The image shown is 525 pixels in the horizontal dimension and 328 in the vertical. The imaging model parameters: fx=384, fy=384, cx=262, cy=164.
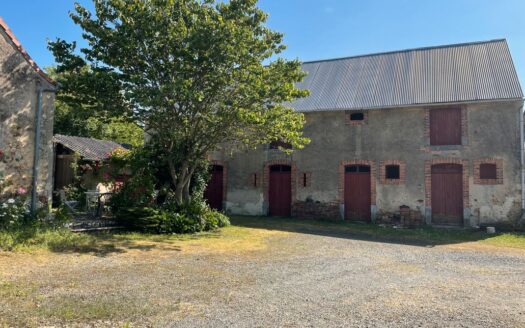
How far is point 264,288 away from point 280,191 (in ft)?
36.0

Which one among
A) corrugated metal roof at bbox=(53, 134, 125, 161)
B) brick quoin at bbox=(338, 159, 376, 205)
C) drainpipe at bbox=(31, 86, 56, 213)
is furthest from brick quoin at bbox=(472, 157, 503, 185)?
corrugated metal roof at bbox=(53, 134, 125, 161)

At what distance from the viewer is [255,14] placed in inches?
427

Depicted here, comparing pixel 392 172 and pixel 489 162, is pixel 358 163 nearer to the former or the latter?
pixel 392 172

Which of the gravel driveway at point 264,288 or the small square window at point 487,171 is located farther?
the small square window at point 487,171

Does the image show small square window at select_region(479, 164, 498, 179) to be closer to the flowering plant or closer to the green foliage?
the green foliage

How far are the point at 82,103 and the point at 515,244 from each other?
12.9 m

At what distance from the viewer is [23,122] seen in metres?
9.33

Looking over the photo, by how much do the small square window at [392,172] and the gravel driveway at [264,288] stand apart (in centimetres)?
572

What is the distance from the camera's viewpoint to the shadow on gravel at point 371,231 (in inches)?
444

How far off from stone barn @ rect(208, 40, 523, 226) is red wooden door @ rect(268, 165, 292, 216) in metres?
0.04

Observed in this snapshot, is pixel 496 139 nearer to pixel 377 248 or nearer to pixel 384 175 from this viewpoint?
pixel 384 175

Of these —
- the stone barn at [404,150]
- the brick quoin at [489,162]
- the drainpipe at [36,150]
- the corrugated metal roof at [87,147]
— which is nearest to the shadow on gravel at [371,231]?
the stone barn at [404,150]

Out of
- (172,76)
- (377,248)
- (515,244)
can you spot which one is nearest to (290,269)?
(377,248)

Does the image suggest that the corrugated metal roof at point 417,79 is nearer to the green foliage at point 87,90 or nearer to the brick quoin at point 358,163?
the brick quoin at point 358,163
